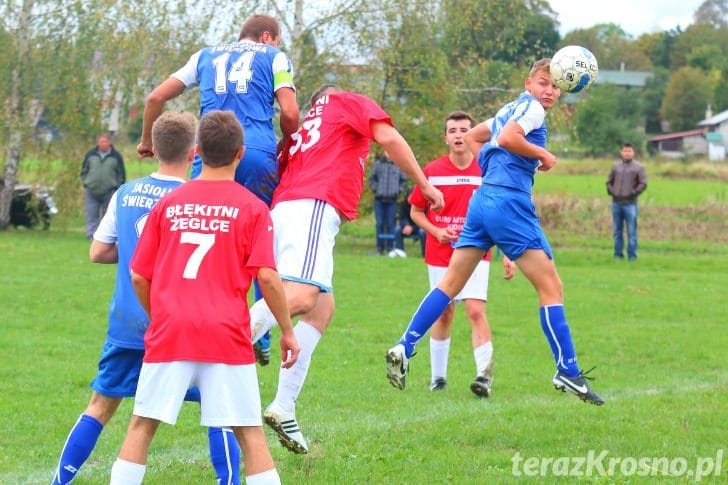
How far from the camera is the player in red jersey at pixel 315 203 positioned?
6.64 meters

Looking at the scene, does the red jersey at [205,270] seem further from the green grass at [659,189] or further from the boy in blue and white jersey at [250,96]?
the green grass at [659,189]

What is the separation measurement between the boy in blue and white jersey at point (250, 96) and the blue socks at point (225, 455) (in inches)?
76.5

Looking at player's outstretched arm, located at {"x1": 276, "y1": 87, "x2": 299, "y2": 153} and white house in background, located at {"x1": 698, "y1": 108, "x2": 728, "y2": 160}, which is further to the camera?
white house in background, located at {"x1": 698, "y1": 108, "x2": 728, "y2": 160}

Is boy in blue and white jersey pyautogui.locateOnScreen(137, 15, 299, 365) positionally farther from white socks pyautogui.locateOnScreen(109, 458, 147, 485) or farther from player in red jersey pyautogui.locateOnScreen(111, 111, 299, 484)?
white socks pyautogui.locateOnScreen(109, 458, 147, 485)

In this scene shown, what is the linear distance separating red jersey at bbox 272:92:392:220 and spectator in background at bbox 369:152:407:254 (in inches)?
601

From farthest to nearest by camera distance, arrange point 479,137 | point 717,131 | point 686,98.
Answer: point 686,98 → point 717,131 → point 479,137

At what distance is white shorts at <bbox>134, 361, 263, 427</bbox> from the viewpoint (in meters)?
4.94

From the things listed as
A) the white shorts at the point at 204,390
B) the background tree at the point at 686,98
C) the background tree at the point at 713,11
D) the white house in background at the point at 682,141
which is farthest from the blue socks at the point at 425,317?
the background tree at the point at 713,11

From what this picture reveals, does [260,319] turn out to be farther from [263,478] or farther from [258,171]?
[263,478]

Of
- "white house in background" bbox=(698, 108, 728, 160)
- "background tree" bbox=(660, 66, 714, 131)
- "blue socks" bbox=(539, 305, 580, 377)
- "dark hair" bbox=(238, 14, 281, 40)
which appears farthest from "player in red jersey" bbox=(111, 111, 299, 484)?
"background tree" bbox=(660, 66, 714, 131)

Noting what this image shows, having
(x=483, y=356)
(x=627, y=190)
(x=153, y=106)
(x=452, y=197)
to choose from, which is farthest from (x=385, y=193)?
(x=153, y=106)

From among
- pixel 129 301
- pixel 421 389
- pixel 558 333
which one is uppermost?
pixel 129 301

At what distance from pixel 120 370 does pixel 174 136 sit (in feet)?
4.08

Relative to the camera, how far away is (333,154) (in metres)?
6.93
